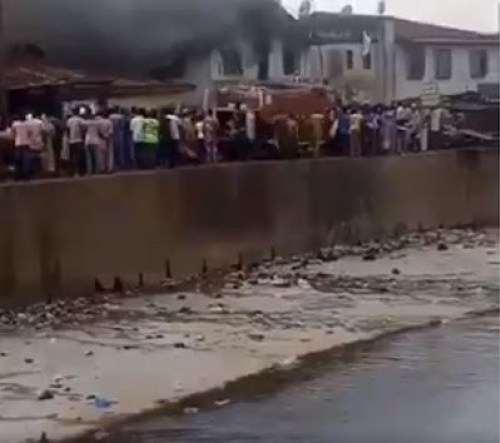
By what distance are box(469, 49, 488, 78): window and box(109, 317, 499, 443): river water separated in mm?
49000

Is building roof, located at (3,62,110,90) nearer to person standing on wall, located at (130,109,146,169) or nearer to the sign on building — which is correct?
person standing on wall, located at (130,109,146,169)

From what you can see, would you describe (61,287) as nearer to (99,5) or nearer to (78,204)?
(78,204)

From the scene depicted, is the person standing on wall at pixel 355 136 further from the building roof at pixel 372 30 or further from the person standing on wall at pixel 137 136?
the building roof at pixel 372 30

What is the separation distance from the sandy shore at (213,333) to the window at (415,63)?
35072 millimetres

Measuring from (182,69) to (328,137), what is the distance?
41.8 feet

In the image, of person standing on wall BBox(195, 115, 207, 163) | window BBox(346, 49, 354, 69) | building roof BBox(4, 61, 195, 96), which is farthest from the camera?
window BBox(346, 49, 354, 69)

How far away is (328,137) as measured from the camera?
29.3 m

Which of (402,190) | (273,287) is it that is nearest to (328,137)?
(402,190)

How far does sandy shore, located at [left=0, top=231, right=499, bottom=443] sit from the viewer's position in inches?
495

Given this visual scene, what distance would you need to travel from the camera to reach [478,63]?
64.0 m

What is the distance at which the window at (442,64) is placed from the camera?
62.4 m

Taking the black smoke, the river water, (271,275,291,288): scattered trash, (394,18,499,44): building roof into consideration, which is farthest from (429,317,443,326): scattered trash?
(394,18,499,44): building roof

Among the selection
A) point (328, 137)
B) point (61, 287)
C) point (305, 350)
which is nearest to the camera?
point (305, 350)

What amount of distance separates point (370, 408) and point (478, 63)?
175 feet
